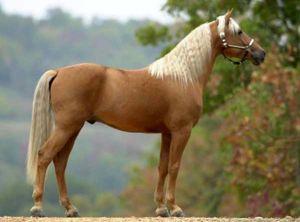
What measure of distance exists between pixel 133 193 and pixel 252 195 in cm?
2966

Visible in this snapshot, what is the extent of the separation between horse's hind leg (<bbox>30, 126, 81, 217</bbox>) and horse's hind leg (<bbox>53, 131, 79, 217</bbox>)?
0.26 meters

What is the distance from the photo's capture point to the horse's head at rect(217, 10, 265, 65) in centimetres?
1332

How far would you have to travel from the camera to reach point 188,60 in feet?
43.1

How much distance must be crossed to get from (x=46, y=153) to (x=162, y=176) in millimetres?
1713

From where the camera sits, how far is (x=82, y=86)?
498 inches

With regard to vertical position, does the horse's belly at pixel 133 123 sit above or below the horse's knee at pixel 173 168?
above

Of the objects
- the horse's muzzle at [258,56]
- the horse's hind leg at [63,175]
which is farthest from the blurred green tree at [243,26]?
the horse's hind leg at [63,175]

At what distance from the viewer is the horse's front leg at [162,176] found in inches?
517

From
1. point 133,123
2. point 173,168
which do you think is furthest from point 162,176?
point 133,123

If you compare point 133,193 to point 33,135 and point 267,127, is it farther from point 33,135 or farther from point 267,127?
point 33,135

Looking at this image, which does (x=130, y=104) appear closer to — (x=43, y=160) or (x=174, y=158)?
(x=174, y=158)

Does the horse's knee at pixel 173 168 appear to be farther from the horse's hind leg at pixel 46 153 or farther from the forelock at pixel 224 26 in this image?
the forelock at pixel 224 26

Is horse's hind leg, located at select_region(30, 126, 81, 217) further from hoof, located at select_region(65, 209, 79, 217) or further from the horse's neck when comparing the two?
the horse's neck

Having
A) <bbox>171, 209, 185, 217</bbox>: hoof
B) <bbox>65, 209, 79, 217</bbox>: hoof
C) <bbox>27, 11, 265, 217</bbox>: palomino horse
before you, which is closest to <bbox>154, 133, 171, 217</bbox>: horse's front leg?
<bbox>27, 11, 265, 217</bbox>: palomino horse
